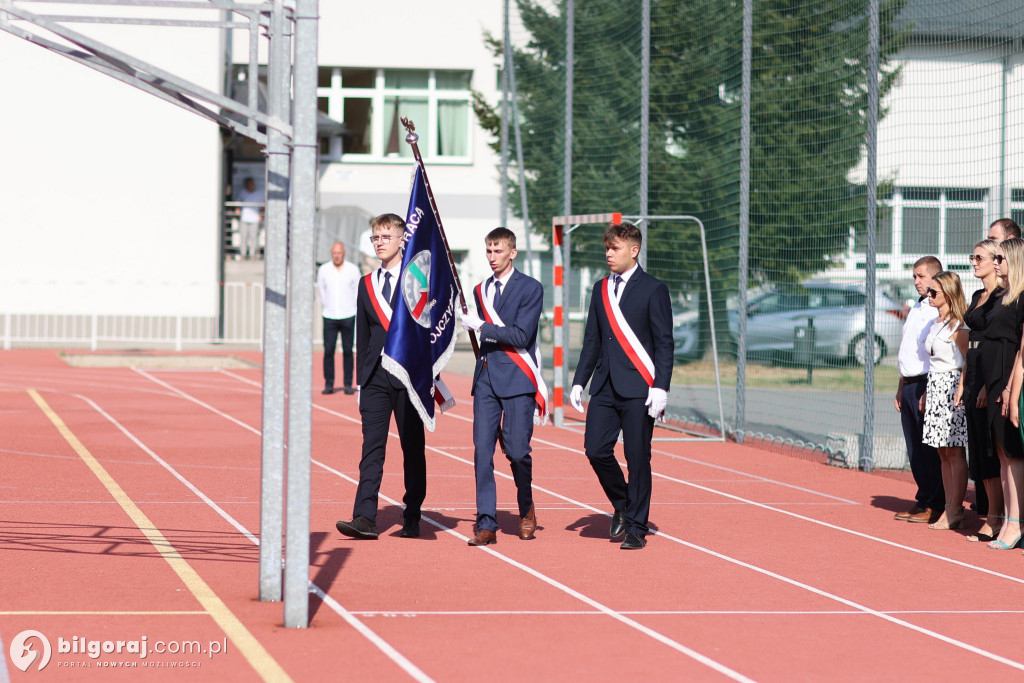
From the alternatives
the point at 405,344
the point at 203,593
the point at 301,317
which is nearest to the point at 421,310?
the point at 405,344

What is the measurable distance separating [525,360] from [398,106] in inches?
1086

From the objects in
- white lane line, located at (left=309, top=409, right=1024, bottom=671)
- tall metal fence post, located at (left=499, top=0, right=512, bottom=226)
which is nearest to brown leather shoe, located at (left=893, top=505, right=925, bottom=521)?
white lane line, located at (left=309, top=409, right=1024, bottom=671)

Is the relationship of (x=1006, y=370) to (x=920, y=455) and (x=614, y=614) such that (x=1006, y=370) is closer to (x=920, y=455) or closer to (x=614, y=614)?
(x=920, y=455)

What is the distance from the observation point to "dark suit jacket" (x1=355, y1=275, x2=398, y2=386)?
806 centimetres

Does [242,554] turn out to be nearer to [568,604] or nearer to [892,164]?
[568,604]

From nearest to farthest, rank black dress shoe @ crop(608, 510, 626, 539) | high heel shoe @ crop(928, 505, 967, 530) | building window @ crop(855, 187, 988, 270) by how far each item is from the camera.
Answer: black dress shoe @ crop(608, 510, 626, 539) → high heel shoe @ crop(928, 505, 967, 530) → building window @ crop(855, 187, 988, 270)

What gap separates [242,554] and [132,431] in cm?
663

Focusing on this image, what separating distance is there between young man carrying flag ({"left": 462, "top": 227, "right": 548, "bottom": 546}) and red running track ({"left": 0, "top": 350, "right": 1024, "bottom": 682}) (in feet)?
1.20

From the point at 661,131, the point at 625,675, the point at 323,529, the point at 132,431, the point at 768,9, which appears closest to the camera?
the point at 625,675

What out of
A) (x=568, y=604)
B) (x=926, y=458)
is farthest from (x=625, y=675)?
(x=926, y=458)

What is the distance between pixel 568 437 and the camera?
46.0 ft

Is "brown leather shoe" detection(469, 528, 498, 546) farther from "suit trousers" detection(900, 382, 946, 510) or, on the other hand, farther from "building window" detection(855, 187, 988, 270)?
"building window" detection(855, 187, 988, 270)

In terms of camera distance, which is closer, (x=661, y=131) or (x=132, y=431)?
(x=132, y=431)

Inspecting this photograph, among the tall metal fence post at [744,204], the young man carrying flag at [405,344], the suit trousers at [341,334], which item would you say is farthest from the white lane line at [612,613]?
the suit trousers at [341,334]
